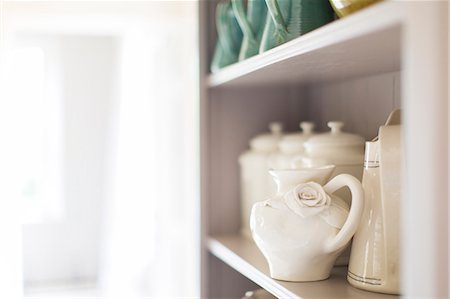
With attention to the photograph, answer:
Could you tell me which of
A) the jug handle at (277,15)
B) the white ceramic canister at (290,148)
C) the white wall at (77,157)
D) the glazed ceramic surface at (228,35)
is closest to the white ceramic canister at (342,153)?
the white ceramic canister at (290,148)

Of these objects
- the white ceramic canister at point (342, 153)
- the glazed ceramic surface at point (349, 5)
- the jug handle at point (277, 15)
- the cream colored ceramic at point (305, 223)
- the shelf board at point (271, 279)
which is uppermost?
the jug handle at point (277, 15)

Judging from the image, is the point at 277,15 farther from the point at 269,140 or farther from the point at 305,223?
the point at 269,140

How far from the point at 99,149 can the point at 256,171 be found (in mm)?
2370

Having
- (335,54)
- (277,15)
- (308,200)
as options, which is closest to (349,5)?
(335,54)

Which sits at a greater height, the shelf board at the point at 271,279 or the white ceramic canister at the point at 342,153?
the white ceramic canister at the point at 342,153

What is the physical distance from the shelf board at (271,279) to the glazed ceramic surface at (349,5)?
46cm

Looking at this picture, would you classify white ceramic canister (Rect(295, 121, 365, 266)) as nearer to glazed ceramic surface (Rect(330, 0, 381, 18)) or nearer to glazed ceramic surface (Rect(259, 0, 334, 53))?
glazed ceramic surface (Rect(259, 0, 334, 53))

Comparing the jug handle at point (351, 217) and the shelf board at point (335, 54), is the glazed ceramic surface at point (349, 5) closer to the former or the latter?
the shelf board at point (335, 54)

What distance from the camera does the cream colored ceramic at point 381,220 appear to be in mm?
970

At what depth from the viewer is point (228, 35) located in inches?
56.1

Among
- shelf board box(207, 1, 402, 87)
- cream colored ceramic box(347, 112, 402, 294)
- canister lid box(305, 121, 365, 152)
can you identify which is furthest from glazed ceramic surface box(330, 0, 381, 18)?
canister lid box(305, 121, 365, 152)

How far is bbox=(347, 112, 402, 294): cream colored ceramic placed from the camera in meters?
0.97

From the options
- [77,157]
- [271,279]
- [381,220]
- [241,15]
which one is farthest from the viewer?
[77,157]

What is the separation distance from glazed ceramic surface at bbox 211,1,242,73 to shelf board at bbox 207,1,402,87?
5 centimetres
